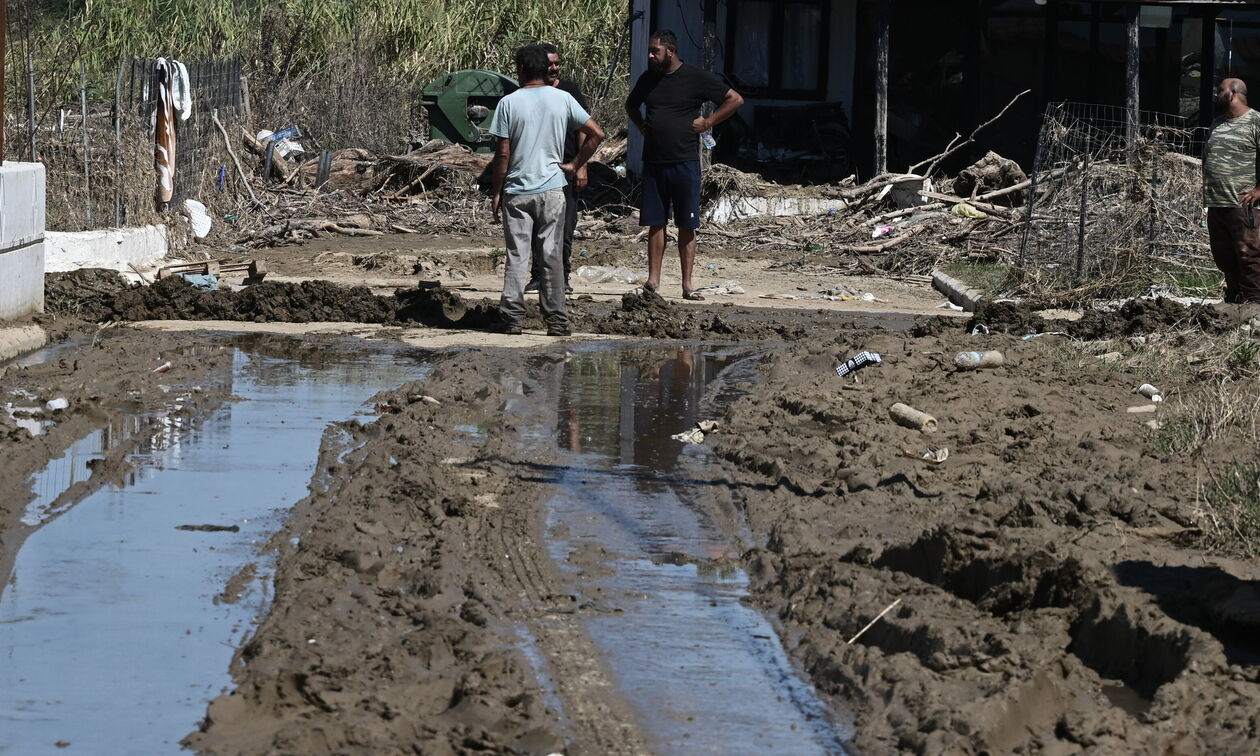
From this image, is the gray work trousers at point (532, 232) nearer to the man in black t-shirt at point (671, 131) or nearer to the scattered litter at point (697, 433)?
the man in black t-shirt at point (671, 131)

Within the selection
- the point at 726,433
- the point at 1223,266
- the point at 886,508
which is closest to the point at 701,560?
the point at 886,508

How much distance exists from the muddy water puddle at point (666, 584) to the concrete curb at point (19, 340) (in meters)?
3.52

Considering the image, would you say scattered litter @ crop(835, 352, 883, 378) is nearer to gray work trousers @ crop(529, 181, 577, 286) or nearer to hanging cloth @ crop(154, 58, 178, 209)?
gray work trousers @ crop(529, 181, 577, 286)

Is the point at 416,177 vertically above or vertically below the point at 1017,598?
above

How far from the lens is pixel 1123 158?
15.3 metres

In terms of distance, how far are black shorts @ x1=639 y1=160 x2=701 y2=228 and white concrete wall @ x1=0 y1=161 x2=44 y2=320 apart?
4.70m

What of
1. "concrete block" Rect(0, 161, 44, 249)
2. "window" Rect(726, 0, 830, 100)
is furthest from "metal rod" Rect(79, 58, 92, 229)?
"window" Rect(726, 0, 830, 100)

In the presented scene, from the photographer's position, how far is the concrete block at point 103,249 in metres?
12.6

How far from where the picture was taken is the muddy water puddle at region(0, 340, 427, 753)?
4.20m

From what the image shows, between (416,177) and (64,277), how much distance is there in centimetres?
1019

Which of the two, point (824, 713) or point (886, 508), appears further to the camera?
point (886, 508)

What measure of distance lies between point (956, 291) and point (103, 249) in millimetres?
7616

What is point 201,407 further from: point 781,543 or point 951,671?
point 951,671

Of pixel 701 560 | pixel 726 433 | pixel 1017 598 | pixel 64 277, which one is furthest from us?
pixel 64 277
